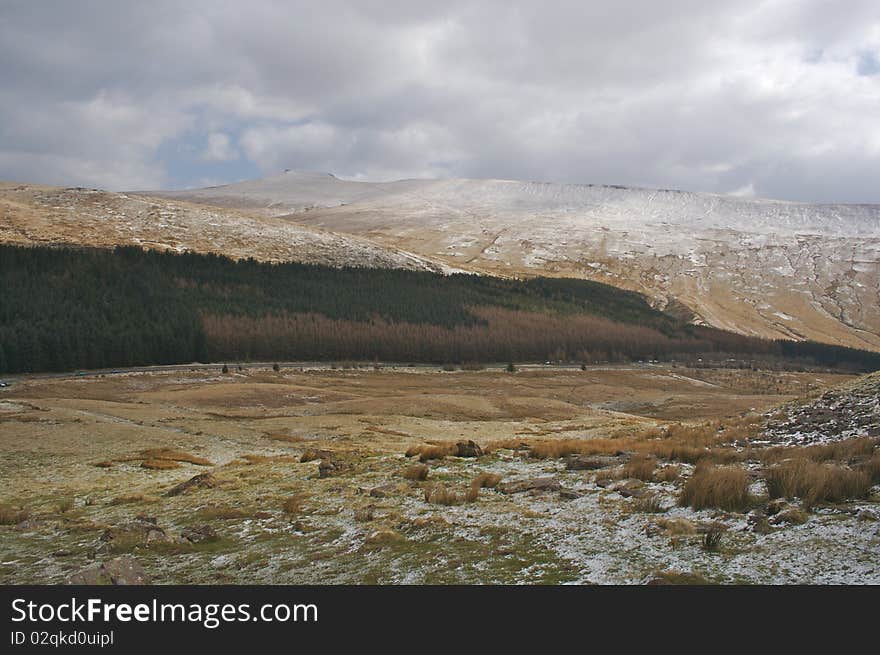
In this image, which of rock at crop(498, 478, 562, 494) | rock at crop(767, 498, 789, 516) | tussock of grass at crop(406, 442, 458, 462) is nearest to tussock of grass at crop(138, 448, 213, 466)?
tussock of grass at crop(406, 442, 458, 462)

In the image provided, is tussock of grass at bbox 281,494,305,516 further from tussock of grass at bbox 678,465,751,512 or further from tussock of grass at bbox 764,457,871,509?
tussock of grass at bbox 764,457,871,509

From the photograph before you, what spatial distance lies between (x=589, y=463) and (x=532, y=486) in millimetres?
3111

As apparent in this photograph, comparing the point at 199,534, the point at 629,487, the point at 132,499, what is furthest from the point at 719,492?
the point at 132,499

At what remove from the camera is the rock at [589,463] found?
1710 cm

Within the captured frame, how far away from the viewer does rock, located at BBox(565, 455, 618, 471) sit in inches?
673

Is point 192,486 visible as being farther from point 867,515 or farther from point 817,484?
A: point 867,515

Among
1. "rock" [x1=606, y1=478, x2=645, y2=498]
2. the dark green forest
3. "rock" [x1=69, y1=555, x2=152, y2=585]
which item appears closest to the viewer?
"rock" [x1=69, y1=555, x2=152, y2=585]

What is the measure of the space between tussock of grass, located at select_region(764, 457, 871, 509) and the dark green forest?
10637 cm

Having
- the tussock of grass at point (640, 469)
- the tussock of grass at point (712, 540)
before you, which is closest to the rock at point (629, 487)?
the tussock of grass at point (640, 469)

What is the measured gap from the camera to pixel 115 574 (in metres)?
9.40

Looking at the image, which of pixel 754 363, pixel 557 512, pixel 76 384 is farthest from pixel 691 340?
pixel 557 512

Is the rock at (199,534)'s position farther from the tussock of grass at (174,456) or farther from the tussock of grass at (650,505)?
the tussock of grass at (174,456)

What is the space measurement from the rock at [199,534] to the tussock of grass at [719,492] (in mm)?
9137
